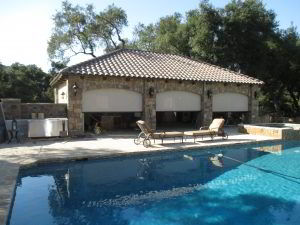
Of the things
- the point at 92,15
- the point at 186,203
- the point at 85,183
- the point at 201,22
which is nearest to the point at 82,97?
the point at 85,183

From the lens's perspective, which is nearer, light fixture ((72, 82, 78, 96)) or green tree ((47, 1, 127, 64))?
light fixture ((72, 82, 78, 96))

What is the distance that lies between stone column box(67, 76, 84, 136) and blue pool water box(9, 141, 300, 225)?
5045 millimetres

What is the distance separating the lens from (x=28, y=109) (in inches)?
601

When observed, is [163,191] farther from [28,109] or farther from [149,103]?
[28,109]

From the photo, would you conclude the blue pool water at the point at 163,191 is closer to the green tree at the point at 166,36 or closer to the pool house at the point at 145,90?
the pool house at the point at 145,90

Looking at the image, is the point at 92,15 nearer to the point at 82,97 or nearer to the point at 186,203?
the point at 82,97

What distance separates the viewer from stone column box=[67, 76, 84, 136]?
1494 centimetres

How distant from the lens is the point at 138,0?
20.5m

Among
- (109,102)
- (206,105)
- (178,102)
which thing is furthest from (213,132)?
(109,102)

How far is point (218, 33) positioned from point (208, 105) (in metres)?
9.52

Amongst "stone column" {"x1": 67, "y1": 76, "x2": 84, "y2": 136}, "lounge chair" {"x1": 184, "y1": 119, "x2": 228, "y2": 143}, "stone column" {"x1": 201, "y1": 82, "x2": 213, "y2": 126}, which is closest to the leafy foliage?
"stone column" {"x1": 201, "y1": 82, "x2": 213, "y2": 126}

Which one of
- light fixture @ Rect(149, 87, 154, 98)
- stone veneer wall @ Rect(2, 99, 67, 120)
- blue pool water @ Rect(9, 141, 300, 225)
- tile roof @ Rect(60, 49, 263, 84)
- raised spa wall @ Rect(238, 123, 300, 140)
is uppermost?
tile roof @ Rect(60, 49, 263, 84)

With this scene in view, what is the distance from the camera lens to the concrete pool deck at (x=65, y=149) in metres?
8.43

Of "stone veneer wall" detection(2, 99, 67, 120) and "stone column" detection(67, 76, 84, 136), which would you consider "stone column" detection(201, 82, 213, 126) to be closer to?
"stone column" detection(67, 76, 84, 136)
